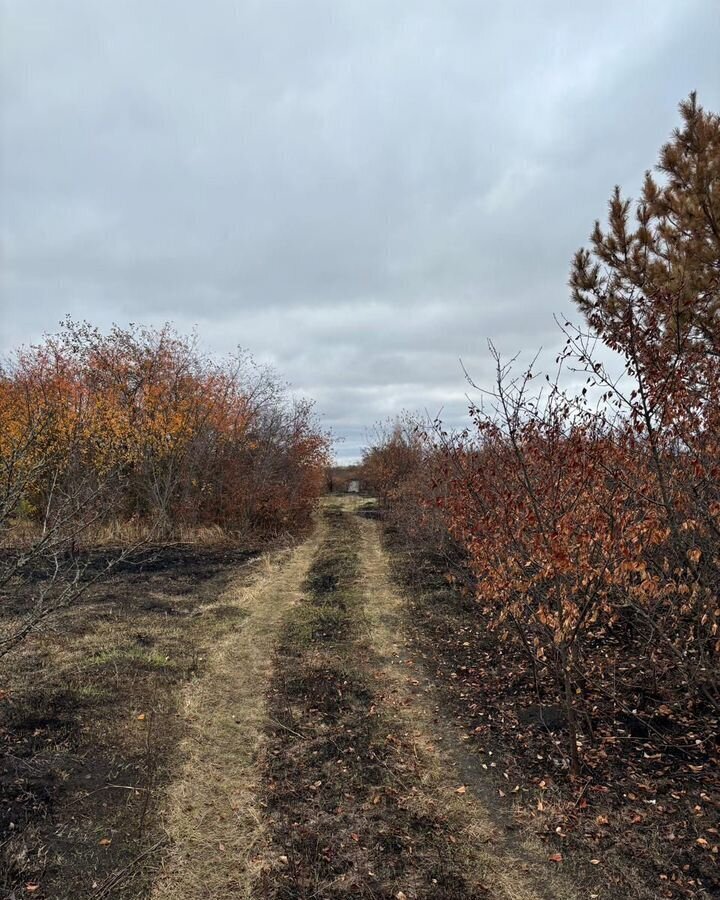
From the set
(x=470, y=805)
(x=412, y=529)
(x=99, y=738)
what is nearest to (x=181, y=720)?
(x=99, y=738)

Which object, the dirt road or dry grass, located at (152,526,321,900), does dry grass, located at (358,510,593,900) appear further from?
dry grass, located at (152,526,321,900)

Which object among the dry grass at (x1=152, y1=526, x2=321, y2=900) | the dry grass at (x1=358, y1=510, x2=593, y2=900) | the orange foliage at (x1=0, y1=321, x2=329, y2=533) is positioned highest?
the orange foliage at (x1=0, y1=321, x2=329, y2=533)

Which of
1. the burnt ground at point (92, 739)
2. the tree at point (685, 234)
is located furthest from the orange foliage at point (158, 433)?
the tree at point (685, 234)

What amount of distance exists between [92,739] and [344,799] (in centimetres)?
245

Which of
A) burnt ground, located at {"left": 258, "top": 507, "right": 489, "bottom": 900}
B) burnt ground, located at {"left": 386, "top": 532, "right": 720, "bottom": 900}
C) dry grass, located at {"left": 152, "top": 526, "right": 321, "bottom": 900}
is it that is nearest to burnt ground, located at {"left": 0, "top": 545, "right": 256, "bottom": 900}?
dry grass, located at {"left": 152, "top": 526, "right": 321, "bottom": 900}

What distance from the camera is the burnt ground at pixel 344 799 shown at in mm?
3391

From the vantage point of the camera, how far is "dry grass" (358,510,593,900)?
3368 mm

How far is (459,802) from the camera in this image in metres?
4.20

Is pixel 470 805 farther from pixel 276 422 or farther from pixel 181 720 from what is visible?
pixel 276 422

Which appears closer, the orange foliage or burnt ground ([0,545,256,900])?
burnt ground ([0,545,256,900])

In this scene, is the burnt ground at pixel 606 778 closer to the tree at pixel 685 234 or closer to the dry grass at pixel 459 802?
the dry grass at pixel 459 802

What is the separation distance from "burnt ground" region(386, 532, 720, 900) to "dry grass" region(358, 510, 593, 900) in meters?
0.15

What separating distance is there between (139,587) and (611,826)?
9.03m

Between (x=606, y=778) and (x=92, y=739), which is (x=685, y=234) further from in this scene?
(x=92, y=739)
